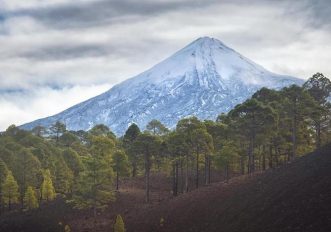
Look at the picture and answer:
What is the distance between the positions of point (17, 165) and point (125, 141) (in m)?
21.3

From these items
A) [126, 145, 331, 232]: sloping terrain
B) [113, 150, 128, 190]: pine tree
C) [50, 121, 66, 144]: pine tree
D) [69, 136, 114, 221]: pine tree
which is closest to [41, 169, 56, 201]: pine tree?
[69, 136, 114, 221]: pine tree

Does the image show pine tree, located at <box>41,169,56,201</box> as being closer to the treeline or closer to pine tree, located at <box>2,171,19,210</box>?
the treeline

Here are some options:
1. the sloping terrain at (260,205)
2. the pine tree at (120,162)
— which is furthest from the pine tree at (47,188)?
the sloping terrain at (260,205)

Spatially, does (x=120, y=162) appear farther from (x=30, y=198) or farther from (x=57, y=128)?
(x=57, y=128)

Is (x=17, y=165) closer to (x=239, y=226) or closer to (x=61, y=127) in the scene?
(x=61, y=127)

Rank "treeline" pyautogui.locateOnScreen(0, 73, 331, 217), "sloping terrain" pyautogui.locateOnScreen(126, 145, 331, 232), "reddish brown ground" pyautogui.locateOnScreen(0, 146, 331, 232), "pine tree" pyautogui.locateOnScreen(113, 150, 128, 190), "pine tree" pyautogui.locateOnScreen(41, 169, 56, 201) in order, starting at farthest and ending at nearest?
"pine tree" pyautogui.locateOnScreen(41, 169, 56, 201), "pine tree" pyautogui.locateOnScreen(113, 150, 128, 190), "treeline" pyautogui.locateOnScreen(0, 73, 331, 217), "reddish brown ground" pyautogui.locateOnScreen(0, 146, 331, 232), "sloping terrain" pyautogui.locateOnScreen(126, 145, 331, 232)

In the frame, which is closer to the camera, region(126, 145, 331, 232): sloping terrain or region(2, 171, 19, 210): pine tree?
region(126, 145, 331, 232): sloping terrain

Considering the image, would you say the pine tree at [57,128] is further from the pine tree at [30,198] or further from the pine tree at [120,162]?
the pine tree at [120,162]

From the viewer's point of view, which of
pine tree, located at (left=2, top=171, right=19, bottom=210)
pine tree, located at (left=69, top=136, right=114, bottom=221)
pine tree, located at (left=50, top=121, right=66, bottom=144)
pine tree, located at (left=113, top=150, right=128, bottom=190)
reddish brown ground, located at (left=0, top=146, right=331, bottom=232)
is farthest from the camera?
pine tree, located at (left=50, top=121, right=66, bottom=144)

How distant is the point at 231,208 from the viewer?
4781cm

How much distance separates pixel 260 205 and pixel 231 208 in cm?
497

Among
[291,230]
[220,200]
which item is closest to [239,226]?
[291,230]

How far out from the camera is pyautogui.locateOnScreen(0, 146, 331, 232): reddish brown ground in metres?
37.2

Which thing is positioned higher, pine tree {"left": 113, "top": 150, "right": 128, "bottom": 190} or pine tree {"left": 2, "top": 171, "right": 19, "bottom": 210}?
pine tree {"left": 113, "top": 150, "right": 128, "bottom": 190}
